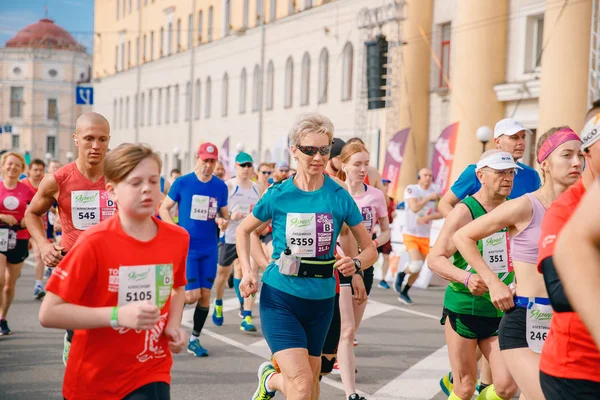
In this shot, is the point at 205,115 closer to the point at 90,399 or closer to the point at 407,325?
the point at 407,325

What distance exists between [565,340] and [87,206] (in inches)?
160

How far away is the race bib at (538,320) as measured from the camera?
4.64 meters

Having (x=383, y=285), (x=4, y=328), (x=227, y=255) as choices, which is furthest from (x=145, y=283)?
(x=383, y=285)

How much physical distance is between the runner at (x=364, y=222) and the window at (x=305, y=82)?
102 feet

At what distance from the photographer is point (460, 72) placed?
27.5m

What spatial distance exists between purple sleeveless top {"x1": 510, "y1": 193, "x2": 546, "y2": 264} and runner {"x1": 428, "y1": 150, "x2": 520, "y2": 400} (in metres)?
0.81

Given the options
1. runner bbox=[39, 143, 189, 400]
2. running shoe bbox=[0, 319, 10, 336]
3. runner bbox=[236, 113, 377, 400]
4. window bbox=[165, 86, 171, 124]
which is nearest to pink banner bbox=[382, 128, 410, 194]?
running shoe bbox=[0, 319, 10, 336]

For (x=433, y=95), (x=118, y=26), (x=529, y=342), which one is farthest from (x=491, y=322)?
(x=118, y=26)

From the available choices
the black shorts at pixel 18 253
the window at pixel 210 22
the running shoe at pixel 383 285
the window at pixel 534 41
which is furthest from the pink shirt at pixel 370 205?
the window at pixel 210 22

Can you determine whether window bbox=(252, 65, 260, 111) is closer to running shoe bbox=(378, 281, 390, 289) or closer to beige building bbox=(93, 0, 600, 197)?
beige building bbox=(93, 0, 600, 197)

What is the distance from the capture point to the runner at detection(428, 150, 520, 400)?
5.79m

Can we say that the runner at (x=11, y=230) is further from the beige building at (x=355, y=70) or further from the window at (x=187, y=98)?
the window at (x=187, y=98)

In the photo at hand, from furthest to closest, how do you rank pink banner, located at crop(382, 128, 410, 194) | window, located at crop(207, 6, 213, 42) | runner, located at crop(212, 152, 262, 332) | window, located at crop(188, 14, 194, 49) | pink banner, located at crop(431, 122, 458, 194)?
window, located at crop(188, 14, 194, 49)
window, located at crop(207, 6, 213, 42)
pink banner, located at crop(382, 128, 410, 194)
pink banner, located at crop(431, 122, 458, 194)
runner, located at crop(212, 152, 262, 332)

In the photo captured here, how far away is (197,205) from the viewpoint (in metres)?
10.2
